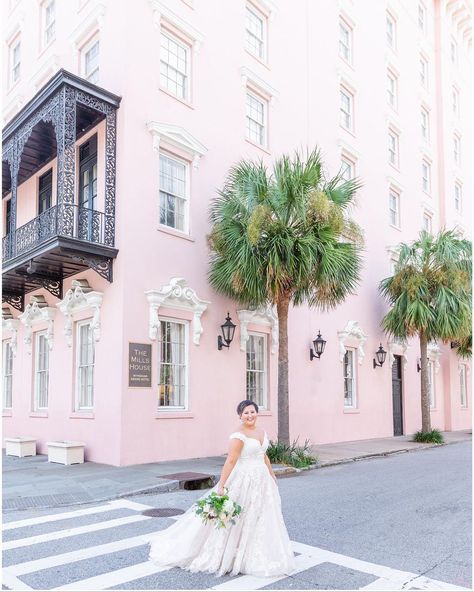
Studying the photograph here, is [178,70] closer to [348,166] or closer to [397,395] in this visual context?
[348,166]

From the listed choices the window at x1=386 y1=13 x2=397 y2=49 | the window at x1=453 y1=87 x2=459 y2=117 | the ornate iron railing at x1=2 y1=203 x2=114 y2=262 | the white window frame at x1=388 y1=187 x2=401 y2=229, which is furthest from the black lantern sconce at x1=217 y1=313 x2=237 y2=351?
the window at x1=453 y1=87 x2=459 y2=117

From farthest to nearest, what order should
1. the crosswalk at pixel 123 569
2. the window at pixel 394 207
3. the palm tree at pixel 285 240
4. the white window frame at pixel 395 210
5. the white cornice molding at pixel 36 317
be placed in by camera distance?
the window at pixel 394 207 → the white window frame at pixel 395 210 → the white cornice molding at pixel 36 317 → the palm tree at pixel 285 240 → the crosswalk at pixel 123 569

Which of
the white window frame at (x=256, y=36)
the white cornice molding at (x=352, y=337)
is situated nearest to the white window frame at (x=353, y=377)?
the white cornice molding at (x=352, y=337)

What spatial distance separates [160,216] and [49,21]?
7.43 metres

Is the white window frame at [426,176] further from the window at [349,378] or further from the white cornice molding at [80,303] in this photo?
the white cornice molding at [80,303]

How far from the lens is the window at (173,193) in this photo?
13.8m

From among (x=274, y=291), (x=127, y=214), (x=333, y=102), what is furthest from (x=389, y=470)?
(x=333, y=102)

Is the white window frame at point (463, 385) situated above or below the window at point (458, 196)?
below

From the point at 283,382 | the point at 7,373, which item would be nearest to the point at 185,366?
the point at 283,382

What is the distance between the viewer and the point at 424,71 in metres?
27.8

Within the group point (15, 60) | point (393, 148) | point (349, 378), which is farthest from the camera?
point (393, 148)

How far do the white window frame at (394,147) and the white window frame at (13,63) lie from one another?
13924 millimetres

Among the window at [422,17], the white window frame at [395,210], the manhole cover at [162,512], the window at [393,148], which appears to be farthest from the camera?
the window at [422,17]

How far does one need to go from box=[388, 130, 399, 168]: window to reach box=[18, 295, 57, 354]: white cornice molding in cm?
1509
